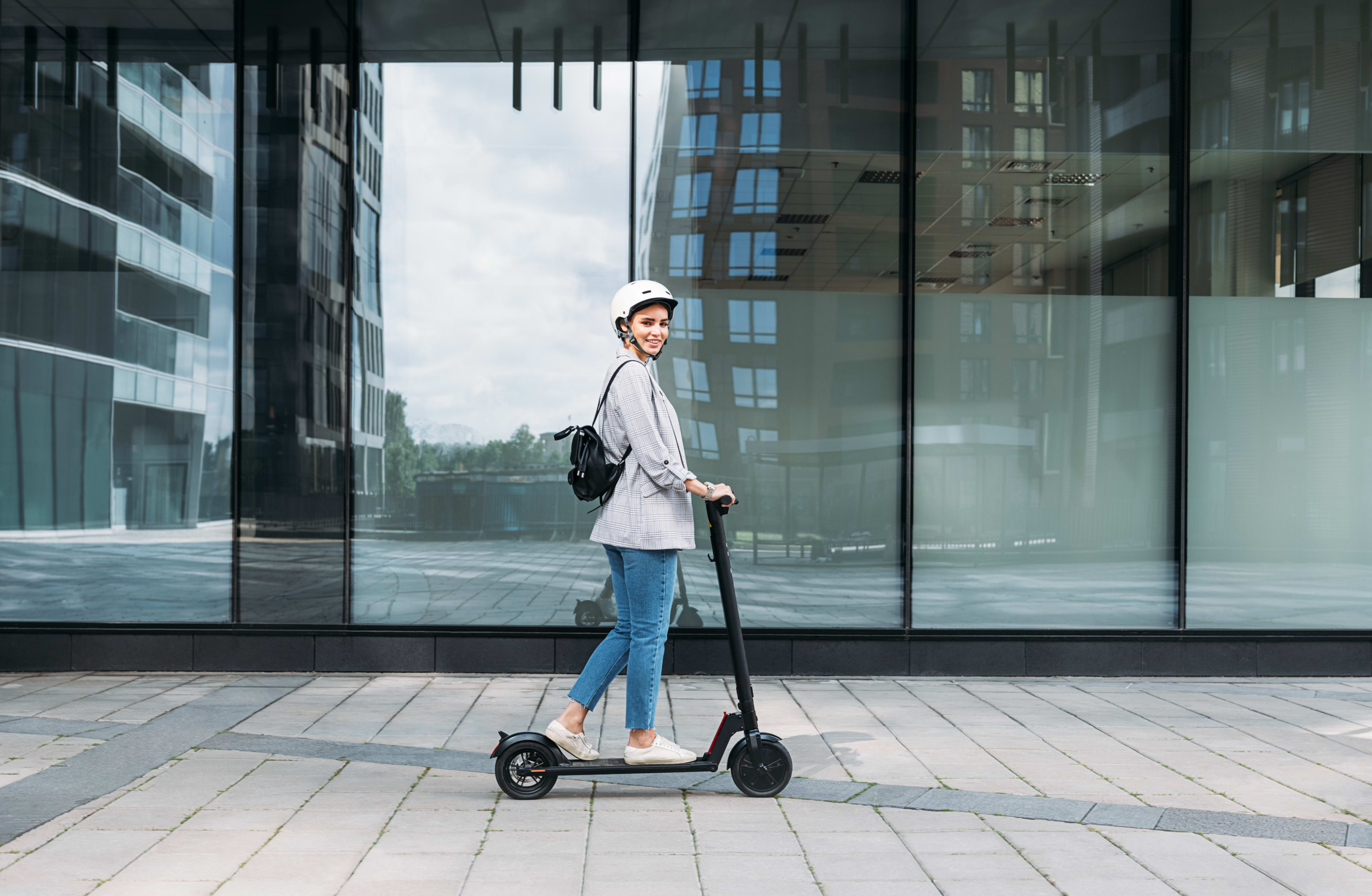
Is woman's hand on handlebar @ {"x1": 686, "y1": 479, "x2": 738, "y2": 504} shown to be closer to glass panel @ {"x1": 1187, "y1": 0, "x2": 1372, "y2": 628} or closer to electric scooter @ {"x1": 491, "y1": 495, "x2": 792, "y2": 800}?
electric scooter @ {"x1": 491, "y1": 495, "x2": 792, "y2": 800}

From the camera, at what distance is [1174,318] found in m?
7.50

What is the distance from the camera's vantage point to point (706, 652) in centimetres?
718

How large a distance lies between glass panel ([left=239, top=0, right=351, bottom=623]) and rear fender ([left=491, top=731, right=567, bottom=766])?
11.2 feet

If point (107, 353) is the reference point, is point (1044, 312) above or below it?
above

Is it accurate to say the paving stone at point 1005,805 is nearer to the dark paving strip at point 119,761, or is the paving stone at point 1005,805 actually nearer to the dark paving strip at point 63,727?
the dark paving strip at point 119,761

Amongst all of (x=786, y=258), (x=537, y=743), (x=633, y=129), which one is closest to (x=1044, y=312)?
(x=786, y=258)

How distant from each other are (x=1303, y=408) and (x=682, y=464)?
5.34 meters

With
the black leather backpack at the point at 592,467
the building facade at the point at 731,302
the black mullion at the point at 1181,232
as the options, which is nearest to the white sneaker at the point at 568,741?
the black leather backpack at the point at 592,467

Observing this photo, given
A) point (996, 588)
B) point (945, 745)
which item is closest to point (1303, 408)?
A: point (996, 588)

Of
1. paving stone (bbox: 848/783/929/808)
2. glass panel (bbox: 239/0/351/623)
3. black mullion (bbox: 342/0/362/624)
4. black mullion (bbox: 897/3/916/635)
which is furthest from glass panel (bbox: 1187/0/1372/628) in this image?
glass panel (bbox: 239/0/351/623)

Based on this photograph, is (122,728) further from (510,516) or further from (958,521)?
(958,521)

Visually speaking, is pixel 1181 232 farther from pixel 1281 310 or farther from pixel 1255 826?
pixel 1255 826

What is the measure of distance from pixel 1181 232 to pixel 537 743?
573 cm

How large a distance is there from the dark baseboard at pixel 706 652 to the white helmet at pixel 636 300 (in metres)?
3.31
